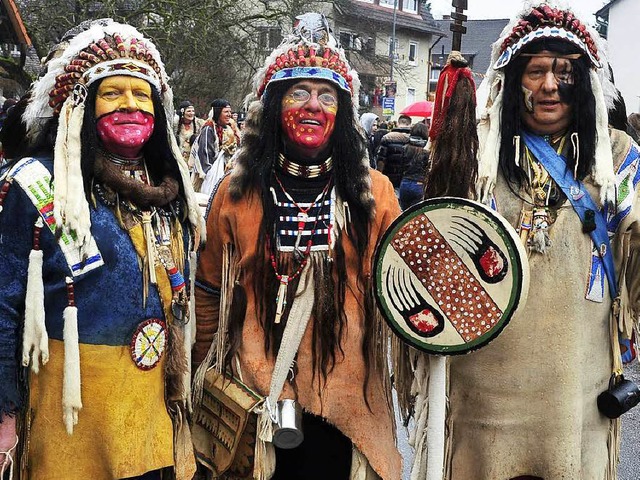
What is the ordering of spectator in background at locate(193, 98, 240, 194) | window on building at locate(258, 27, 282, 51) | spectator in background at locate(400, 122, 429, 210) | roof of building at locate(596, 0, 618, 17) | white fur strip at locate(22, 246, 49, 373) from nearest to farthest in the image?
white fur strip at locate(22, 246, 49, 373) < spectator in background at locate(400, 122, 429, 210) < spectator in background at locate(193, 98, 240, 194) < window on building at locate(258, 27, 282, 51) < roof of building at locate(596, 0, 618, 17)

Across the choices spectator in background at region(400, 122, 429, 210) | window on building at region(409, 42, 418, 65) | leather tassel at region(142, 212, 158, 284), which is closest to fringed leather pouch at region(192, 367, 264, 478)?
leather tassel at region(142, 212, 158, 284)

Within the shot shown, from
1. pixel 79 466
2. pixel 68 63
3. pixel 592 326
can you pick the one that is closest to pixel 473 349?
pixel 592 326

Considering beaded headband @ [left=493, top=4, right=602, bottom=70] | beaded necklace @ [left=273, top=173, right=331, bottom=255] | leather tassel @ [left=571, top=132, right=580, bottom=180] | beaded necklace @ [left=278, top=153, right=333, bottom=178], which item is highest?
beaded headband @ [left=493, top=4, right=602, bottom=70]

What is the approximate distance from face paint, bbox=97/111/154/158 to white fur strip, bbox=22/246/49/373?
1.40 ft

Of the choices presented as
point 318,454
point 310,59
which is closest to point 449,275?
point 318,454

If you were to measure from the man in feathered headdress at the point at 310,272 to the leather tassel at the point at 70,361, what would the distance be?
596mm

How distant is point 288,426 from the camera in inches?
107

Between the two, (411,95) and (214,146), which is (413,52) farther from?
(214,146)

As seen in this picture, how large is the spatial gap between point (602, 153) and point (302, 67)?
108 centimetres

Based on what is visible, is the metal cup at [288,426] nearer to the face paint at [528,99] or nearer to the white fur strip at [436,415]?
the white fur strip at [436,415]

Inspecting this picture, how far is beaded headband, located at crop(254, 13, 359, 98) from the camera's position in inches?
113

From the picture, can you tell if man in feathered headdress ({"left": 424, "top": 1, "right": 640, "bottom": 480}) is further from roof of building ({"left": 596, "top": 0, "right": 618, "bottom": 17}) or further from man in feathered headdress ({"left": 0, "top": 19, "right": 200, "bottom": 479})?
roof of building ({"left": 596, "top": 0, "right": 618, "bottom": 17})

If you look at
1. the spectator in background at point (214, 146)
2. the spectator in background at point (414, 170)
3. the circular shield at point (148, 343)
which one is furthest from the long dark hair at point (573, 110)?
the spectator in background at point (214, 146)

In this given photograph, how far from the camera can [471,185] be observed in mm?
2771
